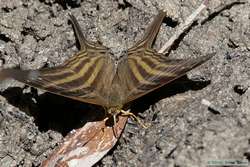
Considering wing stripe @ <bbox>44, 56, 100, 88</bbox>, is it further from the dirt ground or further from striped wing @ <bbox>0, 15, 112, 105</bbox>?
the dirt ground

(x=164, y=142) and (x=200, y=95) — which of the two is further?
(x=200, y=95)

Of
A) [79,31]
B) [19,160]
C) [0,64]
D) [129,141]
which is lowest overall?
[19,160]

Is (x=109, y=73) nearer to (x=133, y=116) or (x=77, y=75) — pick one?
(x=77, y=75)

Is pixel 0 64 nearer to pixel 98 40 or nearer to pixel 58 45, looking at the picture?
pixel 58 45

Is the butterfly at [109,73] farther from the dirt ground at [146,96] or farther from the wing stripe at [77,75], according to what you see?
the dirt ground at [146,96]

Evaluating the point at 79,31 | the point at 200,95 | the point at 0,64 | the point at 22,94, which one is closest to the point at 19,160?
the point at 22,94

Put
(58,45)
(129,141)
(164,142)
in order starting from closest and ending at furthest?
(164,142)
(129,141)
(58,45)

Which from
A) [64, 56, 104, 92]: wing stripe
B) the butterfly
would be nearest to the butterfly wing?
the butterfly

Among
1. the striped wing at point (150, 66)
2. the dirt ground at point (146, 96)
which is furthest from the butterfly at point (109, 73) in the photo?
the dirt ground at point (146, 96)
